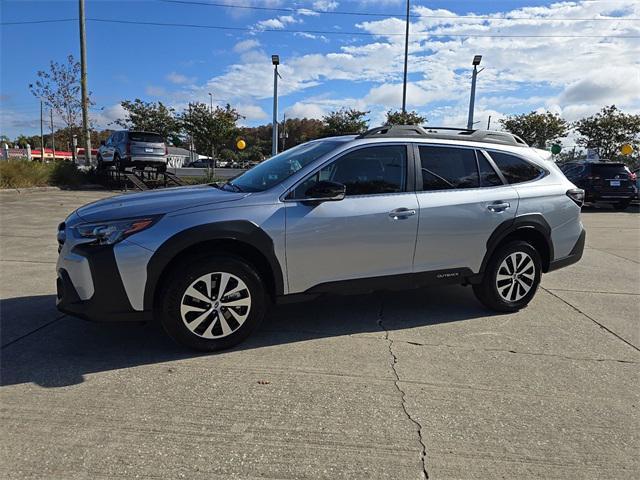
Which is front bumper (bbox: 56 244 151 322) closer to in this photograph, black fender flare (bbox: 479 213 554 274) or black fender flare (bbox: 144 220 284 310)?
black fender flare (bbox: 144 220 284 310)

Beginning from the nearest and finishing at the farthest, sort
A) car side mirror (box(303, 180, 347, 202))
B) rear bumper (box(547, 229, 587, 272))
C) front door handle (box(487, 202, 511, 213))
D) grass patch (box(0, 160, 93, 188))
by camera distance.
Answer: car side mirror (box(303, 180, 347, 202))
front door handle (box(487, 202, 511, 213))
rear bumper (box(547, 229, 587, 272))
grass patch (box(0, 160, 93, 188))

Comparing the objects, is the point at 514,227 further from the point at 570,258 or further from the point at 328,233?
the point at 328,233

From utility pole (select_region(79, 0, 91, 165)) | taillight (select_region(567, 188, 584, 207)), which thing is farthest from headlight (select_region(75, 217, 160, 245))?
utility pole (select_region(79, 0, 91, 165))

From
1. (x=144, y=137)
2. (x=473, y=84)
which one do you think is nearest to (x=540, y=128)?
(x=473, y=84)

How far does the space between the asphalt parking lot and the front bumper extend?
40cm

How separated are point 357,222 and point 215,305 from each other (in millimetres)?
1360

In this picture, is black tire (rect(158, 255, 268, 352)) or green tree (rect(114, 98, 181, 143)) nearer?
black tire (rect(158, 255, 268, 352))

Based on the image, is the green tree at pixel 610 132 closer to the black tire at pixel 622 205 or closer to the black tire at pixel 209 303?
the black tire at pixel 622 205

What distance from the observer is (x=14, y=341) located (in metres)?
4.04

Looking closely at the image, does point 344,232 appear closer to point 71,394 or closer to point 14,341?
point 71,394

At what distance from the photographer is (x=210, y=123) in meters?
26.3

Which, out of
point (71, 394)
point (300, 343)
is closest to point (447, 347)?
point (300, 343)

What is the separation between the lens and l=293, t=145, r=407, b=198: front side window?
4.27 metres

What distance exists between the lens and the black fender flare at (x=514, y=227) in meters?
4.75
